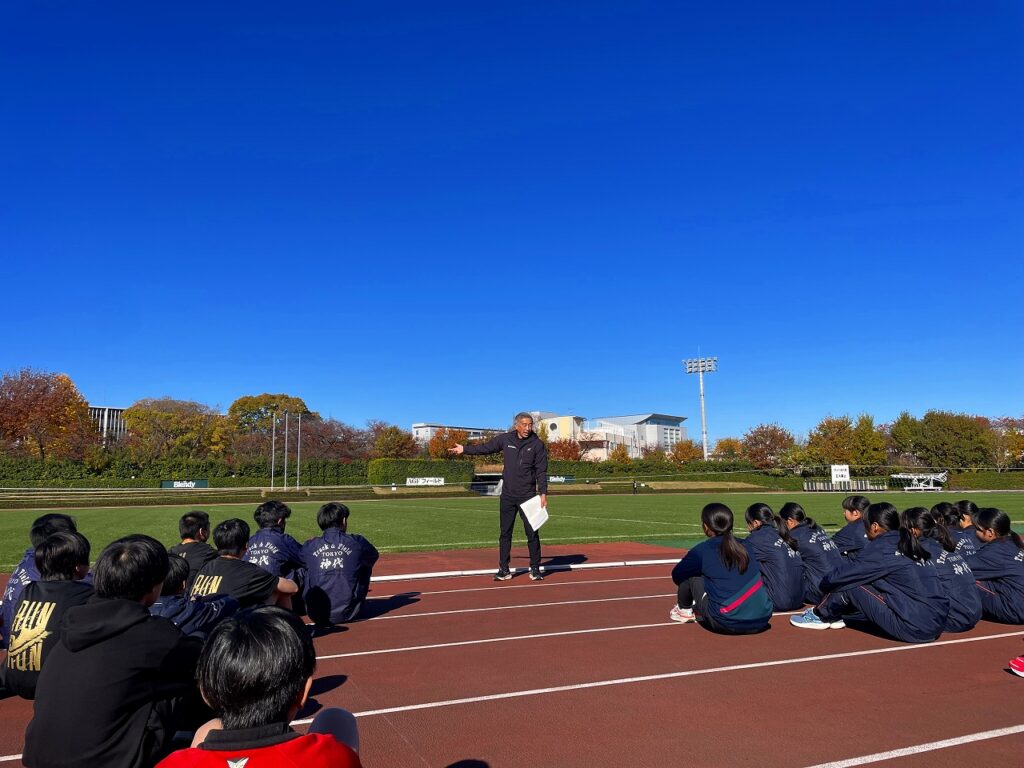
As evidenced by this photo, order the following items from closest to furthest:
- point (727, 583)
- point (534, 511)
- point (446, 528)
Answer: point (727, 583) → point (534, 511) → point (446, 528)

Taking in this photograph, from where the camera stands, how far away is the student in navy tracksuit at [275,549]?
249 inches

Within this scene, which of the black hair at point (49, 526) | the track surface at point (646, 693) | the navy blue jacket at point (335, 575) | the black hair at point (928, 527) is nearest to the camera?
the track surface at point (646, 693)

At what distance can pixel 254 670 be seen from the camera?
190cm

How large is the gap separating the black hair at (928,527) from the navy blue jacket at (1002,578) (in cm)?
44

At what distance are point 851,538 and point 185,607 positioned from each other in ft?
22.1

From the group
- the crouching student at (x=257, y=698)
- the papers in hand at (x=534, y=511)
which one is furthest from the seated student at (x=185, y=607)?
the papers in hand at (x=534, y=511)

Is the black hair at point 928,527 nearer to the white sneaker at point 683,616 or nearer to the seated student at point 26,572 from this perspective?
the white sneaker at point 683,616

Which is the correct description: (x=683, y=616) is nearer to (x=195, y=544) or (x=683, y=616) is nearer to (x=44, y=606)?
(x=195, y=544)

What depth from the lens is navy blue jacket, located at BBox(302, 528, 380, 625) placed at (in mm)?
6746

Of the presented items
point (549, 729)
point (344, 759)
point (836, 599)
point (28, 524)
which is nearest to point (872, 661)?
point (836, 599)

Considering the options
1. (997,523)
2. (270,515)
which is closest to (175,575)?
(270,515)

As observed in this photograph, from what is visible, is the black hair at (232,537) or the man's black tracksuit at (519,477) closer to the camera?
the black hair at (232,537)

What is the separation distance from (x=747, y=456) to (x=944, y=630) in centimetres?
7997

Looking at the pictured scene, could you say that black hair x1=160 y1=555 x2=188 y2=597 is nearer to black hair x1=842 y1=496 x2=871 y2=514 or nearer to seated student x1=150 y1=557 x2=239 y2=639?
seated student x1=150 y1=557 x2=239 y2=639
